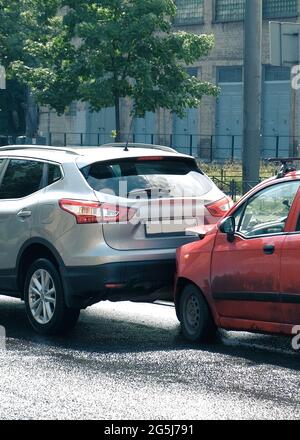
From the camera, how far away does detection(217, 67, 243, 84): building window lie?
44.5 meters

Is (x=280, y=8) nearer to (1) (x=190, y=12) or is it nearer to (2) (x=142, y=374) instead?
(1) (x=190, y=12)

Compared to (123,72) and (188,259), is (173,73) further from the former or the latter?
(188,259)

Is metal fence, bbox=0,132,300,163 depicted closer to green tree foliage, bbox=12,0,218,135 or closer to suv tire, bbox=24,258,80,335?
green tree foliage, bbox=12,0,218,135

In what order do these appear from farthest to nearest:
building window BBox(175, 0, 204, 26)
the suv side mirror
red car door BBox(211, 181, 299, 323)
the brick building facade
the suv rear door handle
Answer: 1. building window BBox(175, 0, 204, 26)
2. the brick building facade
3. the suv rear door handle
4. the suv side mirror
5. red car door BBox(211, 181, 299, 323)

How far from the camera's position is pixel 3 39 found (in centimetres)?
4088

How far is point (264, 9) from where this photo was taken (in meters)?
42.6

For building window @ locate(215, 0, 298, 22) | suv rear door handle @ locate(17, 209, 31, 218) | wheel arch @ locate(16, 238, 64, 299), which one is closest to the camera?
wheel arch @ locate(16, 238, 64, 299)

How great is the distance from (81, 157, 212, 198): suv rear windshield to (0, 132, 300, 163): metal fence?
93.9ft

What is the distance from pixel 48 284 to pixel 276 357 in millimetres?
2481

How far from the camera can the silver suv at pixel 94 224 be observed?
11.2 m

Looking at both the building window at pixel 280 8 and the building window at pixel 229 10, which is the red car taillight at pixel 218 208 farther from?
the building window at pixel 229 10

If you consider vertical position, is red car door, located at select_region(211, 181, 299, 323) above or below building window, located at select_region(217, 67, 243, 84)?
below

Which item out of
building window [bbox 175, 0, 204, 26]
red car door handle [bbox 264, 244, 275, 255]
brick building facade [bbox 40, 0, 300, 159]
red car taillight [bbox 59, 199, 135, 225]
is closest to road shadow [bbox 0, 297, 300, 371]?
red car door handle [bbox 264, 244, 275, 255]

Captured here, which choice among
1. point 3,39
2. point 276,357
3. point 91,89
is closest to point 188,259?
point 276,357
